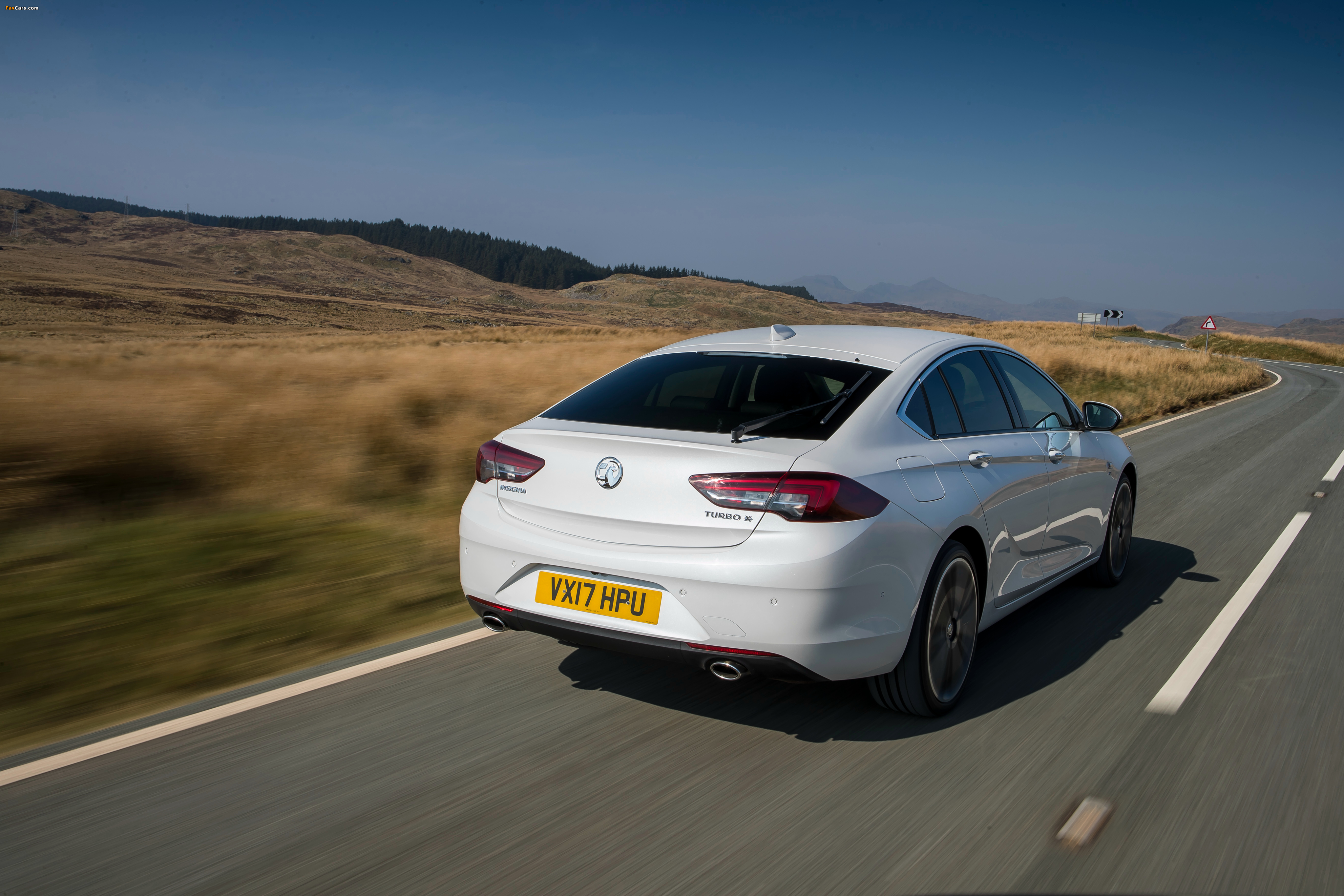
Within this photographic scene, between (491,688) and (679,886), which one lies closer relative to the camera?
(679,886)

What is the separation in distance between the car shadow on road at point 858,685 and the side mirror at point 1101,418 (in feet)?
3.46

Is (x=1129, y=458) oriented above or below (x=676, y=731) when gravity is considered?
above

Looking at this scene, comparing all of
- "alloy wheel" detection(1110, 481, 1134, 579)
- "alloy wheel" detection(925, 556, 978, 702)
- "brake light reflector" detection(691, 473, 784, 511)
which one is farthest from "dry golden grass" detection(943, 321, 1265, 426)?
"brake light reflector" detection(691, 473, 784, 511)

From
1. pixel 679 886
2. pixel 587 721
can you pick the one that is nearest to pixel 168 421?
pixel 587 721

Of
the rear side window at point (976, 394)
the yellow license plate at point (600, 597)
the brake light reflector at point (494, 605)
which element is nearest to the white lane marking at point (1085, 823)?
the yellow license plate at point (600, 597)

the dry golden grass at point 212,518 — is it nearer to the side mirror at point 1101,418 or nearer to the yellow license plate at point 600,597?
the yellow license plate at point 600,597

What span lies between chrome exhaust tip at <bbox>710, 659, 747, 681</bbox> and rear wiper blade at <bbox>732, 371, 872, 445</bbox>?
76cm

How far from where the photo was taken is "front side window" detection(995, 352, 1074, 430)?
4844mm

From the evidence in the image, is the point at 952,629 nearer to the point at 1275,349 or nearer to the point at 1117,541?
the point at 1117,541

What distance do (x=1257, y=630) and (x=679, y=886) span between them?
3.97 m

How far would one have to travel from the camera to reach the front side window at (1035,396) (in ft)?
15.9

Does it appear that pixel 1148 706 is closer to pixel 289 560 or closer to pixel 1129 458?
pixel 1129 458

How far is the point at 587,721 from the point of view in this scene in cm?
372

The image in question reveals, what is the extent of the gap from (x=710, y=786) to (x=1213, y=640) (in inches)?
124
